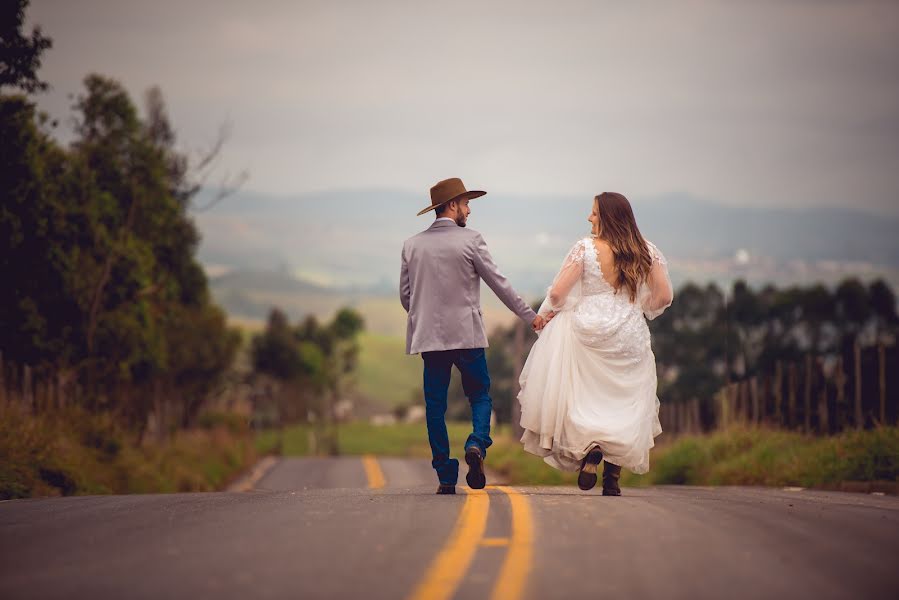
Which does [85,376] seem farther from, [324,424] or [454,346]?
[324,424]

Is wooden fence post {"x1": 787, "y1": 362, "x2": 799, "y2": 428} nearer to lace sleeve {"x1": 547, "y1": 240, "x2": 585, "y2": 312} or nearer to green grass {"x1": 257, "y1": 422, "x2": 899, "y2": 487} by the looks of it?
green grass {"x1": 257, "y1": 422, "x2": 899, "y2": 487}

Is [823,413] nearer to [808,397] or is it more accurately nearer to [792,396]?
[808,397]

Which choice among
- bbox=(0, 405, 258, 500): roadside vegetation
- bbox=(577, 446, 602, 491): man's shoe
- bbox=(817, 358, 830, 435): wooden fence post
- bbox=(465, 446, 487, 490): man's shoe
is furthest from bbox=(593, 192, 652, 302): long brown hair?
bbox=(817, 358, 830, 435): wooden fence post

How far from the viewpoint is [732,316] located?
282 feet

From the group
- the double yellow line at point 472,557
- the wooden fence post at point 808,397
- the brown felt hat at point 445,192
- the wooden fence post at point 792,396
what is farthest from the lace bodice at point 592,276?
the wooden fence post at point 792,396

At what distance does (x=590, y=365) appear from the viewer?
472 inches

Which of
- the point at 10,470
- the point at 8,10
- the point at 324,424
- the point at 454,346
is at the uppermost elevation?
the point at 8,10

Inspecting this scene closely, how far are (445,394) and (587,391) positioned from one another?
1.48 metres

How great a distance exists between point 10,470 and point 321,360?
102 metres

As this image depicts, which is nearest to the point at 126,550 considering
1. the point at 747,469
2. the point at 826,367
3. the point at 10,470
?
the point at 10,470

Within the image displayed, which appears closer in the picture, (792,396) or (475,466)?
(475,466)

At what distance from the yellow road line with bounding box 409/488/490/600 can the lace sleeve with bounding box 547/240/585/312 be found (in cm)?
312

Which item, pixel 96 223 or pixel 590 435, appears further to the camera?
pixel 96 223

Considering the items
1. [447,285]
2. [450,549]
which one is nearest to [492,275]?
[447,285]
